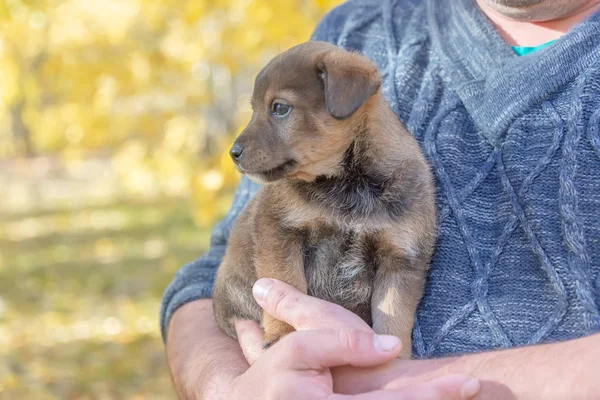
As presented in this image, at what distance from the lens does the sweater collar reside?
2357 mm

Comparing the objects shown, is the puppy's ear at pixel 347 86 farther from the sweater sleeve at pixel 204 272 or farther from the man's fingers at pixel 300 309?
the sweater sleeve at pixel 204 272

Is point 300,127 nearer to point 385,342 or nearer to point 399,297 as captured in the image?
point 399,297

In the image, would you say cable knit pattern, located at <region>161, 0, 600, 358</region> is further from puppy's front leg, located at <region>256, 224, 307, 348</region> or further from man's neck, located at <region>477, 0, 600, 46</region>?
puppy's front leg, located at <region>256, 224, 307, 348</region>

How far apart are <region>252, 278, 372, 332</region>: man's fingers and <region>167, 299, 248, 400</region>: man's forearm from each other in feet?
1.03

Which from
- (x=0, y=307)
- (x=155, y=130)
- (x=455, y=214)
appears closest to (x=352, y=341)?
(x=455, y=214)

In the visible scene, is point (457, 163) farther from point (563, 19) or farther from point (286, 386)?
point (286, 386)

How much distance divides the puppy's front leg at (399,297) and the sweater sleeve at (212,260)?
2.78 ft

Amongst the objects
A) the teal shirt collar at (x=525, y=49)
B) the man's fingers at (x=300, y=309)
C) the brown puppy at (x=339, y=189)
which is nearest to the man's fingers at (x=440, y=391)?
the man's fingers at (x=300, y=309)

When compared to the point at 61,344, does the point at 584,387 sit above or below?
above

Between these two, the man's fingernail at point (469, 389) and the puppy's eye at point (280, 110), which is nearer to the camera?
the man's fingernail at point (469, 389)

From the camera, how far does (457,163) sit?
2.48 meters

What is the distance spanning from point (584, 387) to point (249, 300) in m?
1.26

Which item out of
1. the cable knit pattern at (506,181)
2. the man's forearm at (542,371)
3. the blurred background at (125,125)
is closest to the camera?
the man's forearm at (542,371)

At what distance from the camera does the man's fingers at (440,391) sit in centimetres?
192
